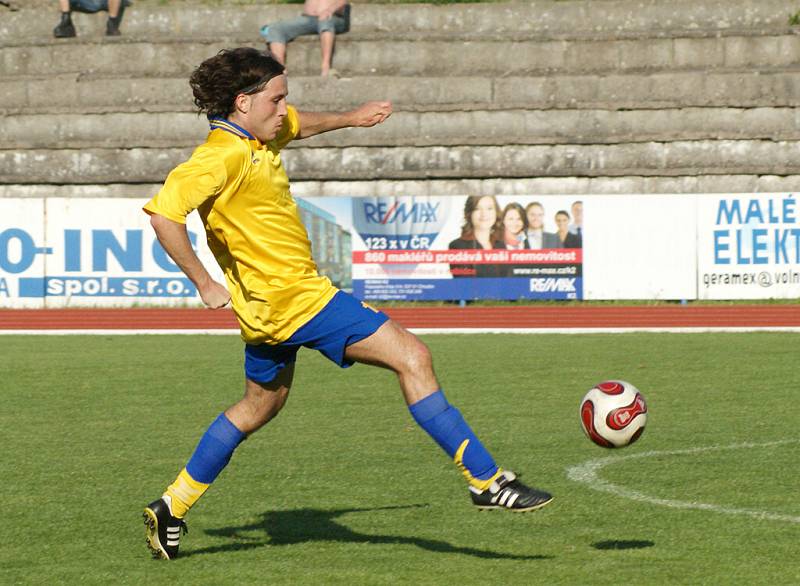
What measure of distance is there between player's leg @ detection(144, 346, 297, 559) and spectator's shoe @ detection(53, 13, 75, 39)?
22.5 metres

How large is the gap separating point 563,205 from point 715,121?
400cm

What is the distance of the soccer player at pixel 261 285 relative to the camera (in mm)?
5402

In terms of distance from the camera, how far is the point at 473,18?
27062mm

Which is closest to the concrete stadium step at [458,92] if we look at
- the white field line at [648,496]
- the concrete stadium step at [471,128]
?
the concrete stadium step at [471,128]

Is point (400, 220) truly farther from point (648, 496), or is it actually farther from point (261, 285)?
point (261, 285)

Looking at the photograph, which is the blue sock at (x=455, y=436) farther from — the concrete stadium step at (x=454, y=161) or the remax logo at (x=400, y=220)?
the concrete stadium step at (x=454, y=161)

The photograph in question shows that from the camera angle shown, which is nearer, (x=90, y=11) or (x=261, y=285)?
(x=261, y=285)

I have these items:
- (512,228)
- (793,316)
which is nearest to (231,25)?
(512,228)

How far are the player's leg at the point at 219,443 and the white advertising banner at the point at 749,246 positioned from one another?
16.2m

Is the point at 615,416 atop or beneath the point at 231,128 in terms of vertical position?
beneath

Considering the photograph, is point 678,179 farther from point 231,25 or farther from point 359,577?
point 359,577

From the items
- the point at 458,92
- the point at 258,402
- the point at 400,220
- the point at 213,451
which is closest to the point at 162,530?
the point at 213,451

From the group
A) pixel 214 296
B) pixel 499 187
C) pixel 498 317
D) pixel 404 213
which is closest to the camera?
pixel 214 296

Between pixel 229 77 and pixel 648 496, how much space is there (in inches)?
118
